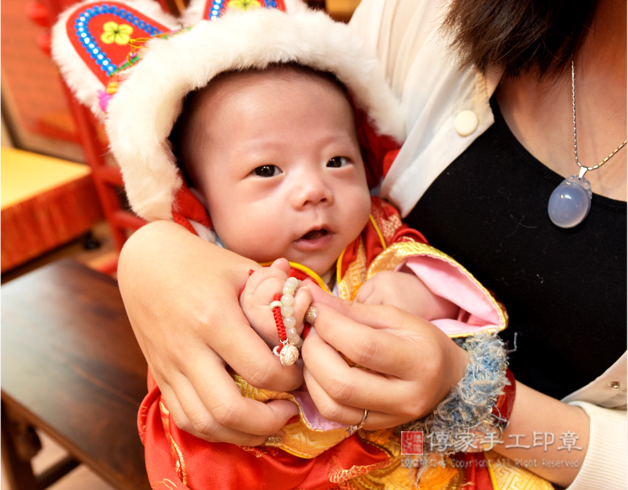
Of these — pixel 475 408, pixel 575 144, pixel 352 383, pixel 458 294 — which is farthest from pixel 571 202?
pixel 352 383

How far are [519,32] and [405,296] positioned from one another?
476 millimetres

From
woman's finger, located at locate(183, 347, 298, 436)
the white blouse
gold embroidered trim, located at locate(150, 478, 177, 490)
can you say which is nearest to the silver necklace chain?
the white blouse

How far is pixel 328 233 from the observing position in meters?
0.83

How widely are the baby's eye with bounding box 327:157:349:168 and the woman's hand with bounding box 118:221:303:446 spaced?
263 mm

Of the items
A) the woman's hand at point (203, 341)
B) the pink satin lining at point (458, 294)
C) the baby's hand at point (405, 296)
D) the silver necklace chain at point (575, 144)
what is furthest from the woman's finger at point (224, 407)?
the silver necklace chain at point (575, 144)

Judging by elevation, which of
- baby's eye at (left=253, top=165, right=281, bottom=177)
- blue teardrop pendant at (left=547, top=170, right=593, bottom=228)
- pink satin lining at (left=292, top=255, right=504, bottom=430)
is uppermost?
baby's eye at (left=253, top=165, right=281, bottom=177)

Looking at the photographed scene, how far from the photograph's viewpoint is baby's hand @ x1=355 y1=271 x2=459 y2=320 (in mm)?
756

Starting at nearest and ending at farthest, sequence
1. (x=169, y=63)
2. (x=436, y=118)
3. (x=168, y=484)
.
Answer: (x=168, y=484) → (x=169, y=63) → (x=436, y=118)

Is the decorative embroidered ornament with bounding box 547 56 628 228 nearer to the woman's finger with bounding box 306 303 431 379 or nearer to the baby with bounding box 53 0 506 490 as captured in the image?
the baby with bounding box 53 0 506 490

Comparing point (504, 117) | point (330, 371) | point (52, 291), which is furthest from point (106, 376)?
point (504, 117)

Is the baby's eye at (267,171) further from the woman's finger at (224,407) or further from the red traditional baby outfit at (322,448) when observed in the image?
the woman's finger at (224,407)

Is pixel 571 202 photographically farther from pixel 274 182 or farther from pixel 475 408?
pixel 274 182

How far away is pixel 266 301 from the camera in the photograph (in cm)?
60

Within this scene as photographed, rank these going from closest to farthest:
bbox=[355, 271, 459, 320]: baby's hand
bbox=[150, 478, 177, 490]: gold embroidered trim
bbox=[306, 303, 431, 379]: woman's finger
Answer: bbox=[306, 303, 431, 379]: woman's finger
bbox=[150, 478, 177, 490]: gold embroidered trim
bbox=[355, 271, 459, 320]: baby's hand
